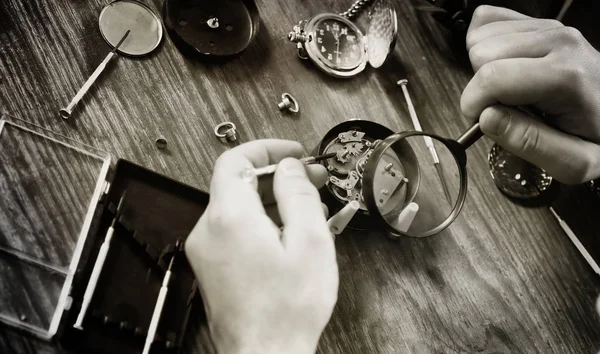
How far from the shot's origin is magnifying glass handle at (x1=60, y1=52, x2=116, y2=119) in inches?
37.7

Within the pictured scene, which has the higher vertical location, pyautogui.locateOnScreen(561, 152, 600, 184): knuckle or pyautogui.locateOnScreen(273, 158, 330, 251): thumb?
pyautogui.locateOnScreen(273, 158, 330, 251): thumb

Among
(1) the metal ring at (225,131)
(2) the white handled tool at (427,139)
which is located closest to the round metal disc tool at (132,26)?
(1) the metal ring at (225,131)

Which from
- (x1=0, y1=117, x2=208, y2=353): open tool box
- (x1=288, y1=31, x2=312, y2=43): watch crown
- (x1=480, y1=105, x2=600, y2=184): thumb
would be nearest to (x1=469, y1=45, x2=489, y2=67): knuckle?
(x1=480, y1=105, x2=600, y2=184): thumb

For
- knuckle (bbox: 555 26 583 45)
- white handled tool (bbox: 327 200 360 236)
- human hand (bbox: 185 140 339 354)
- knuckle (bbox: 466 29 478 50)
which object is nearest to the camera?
human hand (bbox: 185 140 339 354)

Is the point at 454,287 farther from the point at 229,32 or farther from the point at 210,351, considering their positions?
the point at 229,32

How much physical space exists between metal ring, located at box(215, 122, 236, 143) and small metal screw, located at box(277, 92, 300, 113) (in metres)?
0.13

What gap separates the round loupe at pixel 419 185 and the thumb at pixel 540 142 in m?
0.10

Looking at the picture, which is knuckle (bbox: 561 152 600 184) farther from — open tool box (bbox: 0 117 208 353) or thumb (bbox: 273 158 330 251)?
open tool box (bbox: 0 117 208 353)

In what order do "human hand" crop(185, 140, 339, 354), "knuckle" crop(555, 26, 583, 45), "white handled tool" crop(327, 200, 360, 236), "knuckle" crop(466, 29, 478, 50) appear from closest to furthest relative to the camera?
"human hand" crop(185, 140, 339, 354)
"white handled tool" crop(327, 200, 360, 236)
"knuckle" crop(555, 26, 583, 45)
"knuckle" crop(466, 29, 478, 50)

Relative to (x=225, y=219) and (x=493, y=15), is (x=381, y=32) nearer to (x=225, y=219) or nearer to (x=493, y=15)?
(x=493, y=15)

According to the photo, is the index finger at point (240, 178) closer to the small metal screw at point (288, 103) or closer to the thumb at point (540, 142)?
the small metal screw at point (288, 103)

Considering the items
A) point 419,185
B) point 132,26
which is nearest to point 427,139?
point 419,185

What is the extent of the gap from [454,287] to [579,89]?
49 centimetres

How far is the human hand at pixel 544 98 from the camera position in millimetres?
972
